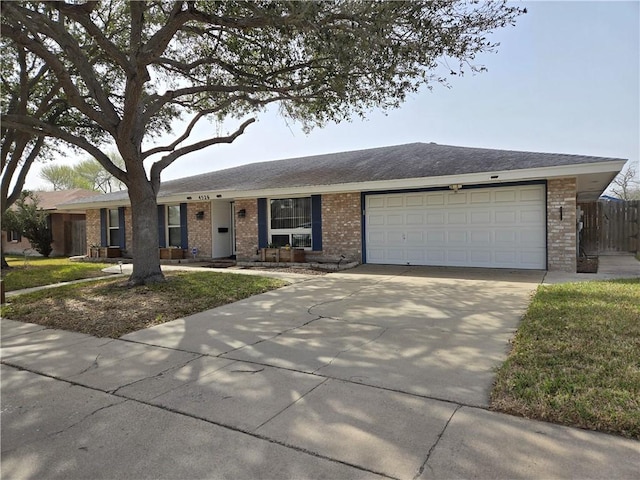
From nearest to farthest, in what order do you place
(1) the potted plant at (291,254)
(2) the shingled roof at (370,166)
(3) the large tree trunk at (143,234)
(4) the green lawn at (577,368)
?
(4) the green lawn at (577,368)
(3) the large tree trunk at (143,234)
(2) the shingled roof at (370,166)
(1) the potted plant at (291,254)

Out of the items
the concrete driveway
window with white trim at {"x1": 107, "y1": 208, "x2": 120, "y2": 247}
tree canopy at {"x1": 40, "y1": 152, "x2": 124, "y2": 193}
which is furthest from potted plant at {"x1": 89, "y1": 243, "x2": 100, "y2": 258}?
tree canopy at {"x1": 40, "y1": 152, "x2": 124, "y2": 193}

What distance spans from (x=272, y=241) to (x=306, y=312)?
25.2ft

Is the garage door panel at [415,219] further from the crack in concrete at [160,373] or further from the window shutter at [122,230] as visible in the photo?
the window shutter at [122,230]

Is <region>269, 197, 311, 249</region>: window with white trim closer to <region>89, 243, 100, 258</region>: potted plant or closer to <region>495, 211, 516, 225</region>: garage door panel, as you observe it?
<region>495, 211, 516, 225</region>: garage door panel

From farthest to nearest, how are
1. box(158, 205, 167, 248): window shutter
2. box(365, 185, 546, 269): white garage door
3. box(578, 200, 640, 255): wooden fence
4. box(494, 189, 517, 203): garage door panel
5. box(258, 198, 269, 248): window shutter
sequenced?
box(158, 205, 167, 248): window shutter → box(578, 200, 640, 255): wooden fence → box(258, 198, 269, 248): window shutter → box(494, 189, 517, 203): garage door panel → box(365, 185, 546, 269): white garage door

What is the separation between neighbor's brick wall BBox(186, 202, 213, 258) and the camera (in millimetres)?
14984

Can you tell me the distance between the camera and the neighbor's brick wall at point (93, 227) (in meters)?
18.2

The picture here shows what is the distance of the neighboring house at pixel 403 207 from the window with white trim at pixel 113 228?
1.40 metres

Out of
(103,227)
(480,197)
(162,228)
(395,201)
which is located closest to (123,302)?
(395,201)

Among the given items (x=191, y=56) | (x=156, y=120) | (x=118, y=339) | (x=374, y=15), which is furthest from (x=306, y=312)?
(x=156, y=120)

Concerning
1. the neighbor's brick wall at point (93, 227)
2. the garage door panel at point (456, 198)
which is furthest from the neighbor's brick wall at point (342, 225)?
the neighbor's brick wall at point (93, 227)

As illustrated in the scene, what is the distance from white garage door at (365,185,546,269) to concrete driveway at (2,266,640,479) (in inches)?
189

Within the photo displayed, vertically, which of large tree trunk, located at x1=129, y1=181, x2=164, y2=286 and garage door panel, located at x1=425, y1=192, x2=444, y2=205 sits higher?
garage door panel, located at x1=425, y1=192, x2=444, y2=205

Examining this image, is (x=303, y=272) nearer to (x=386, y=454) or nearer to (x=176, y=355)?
(x=176, y=355)
